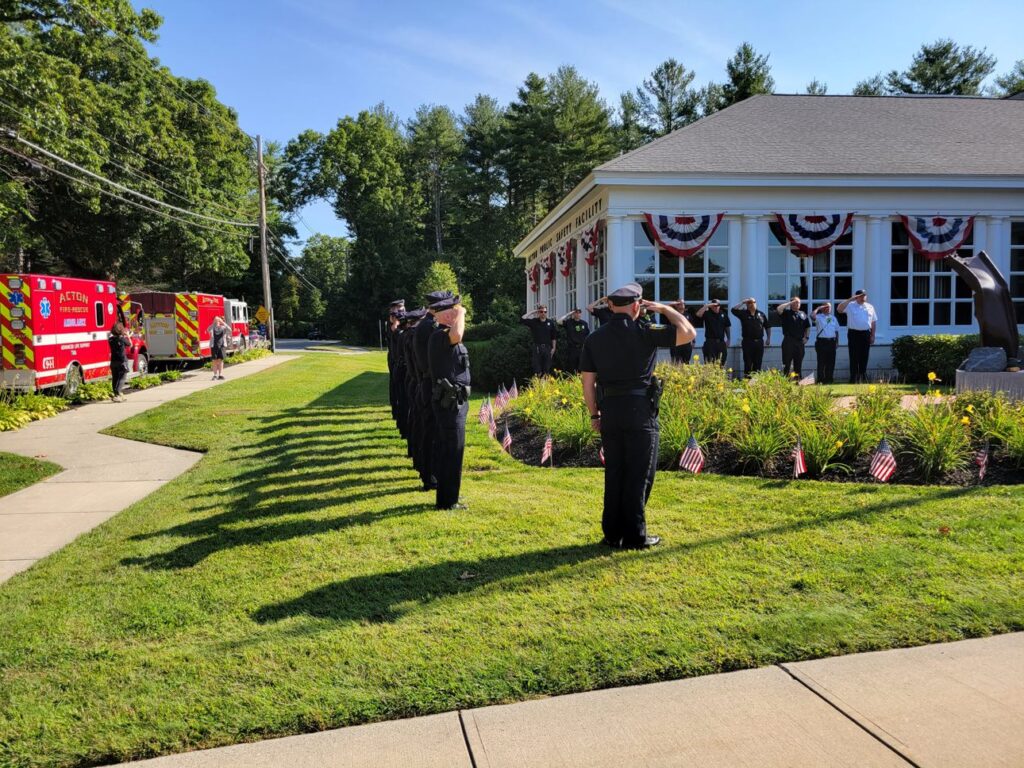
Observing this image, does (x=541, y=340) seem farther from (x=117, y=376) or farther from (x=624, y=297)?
(x=624, y=297)

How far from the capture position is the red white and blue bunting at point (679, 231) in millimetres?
17766

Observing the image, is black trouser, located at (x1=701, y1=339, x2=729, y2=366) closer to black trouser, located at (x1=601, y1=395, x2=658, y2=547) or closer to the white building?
the white building

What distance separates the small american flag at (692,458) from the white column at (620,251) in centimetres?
1028

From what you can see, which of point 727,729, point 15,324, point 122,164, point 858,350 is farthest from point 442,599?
point 122,164

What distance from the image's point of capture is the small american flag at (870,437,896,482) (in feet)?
24.1

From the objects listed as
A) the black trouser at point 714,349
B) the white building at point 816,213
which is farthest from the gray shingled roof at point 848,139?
the black trouser at point 714,349

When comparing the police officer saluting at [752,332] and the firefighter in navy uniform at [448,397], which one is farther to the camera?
the police officer saluting at [752,332]

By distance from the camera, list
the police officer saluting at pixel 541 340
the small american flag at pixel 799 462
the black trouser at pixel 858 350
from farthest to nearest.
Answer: the police officer saluting at pixel 541 340 < the black trouser at pixel 858 350 < the small american flag at pixel 799 462

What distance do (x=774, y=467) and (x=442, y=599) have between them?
14.6ft

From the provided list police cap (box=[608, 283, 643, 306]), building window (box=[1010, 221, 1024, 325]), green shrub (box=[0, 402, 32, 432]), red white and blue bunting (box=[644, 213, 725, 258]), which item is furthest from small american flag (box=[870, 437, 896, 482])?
building window (box=[1010, 221, 1024, 325])

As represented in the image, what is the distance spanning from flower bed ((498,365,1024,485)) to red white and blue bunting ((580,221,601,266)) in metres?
9.74

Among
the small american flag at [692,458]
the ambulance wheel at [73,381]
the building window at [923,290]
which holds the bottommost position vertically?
the small american flag at [692,458]

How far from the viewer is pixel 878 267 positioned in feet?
61.1

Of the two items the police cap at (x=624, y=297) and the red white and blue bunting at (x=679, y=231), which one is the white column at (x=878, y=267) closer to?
the red white and blue bunting at (x=679, y=231)
